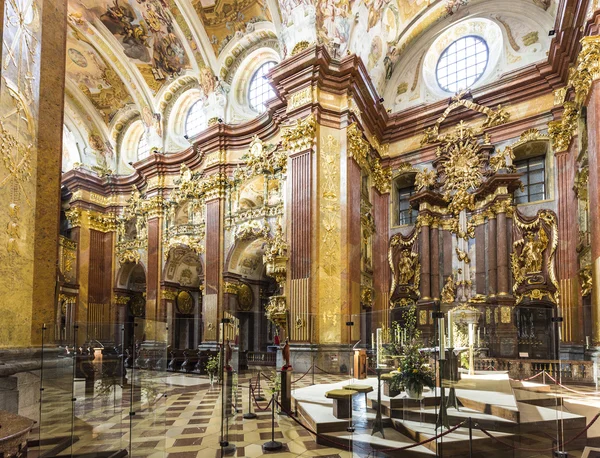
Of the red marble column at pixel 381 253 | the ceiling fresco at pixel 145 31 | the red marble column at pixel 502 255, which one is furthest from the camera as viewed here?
the ceiling fresco at pixel 145 31

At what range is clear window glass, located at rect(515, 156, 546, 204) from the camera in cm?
1491

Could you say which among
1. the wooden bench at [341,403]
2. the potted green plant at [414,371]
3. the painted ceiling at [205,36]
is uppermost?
the painted ceiling at [205,36]

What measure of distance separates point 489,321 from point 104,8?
20.2 m

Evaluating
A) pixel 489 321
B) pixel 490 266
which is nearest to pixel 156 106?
pixel 490 266

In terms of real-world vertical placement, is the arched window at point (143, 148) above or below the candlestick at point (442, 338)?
above

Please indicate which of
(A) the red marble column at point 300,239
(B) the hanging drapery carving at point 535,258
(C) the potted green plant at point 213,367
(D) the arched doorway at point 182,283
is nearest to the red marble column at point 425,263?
(B) the hanging drapery carving at point 535,258

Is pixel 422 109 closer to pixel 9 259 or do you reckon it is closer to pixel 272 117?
pixel 272 117

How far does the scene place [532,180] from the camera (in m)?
15.2

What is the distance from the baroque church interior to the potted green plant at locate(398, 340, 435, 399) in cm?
4

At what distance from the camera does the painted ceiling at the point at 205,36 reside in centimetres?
1485

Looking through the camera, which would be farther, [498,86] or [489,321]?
[498,86]

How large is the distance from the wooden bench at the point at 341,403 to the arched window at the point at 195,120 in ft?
55.7

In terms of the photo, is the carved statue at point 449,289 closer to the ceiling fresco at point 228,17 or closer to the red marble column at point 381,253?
the red marble column at point 381,253

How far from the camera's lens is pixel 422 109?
17.0 meters
